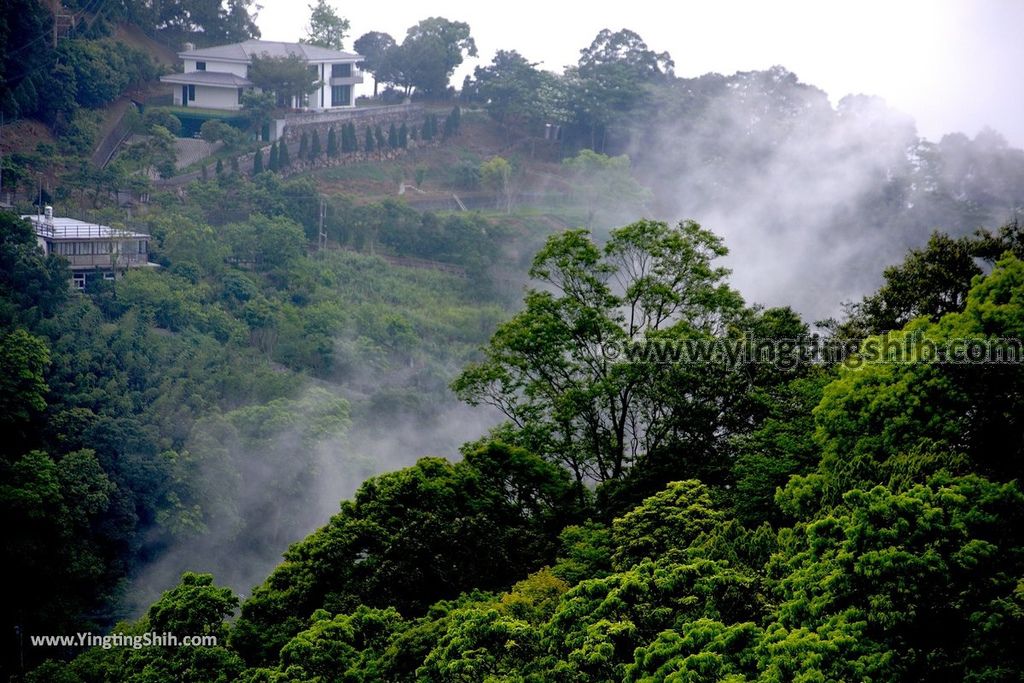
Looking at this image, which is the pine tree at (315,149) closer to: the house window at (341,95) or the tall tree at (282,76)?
the tall tree at (282,76)

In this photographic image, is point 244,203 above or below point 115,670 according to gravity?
above

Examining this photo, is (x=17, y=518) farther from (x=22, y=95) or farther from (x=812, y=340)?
(x=22, y=95)

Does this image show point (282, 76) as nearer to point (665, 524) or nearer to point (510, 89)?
point (510, 89)

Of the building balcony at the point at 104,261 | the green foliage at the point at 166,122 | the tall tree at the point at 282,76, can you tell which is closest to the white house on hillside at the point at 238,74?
→ the tall tree at the point at 282,76

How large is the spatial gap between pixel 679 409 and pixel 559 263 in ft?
9.55

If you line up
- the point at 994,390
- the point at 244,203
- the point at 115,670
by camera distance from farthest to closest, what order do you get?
the point at 244,203
the point at 115,670
the point at 994,390

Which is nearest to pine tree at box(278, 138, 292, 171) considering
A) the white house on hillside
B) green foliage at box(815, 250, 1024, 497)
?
the white house on hillside

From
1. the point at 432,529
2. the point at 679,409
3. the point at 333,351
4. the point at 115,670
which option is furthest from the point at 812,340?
the point at 333,351

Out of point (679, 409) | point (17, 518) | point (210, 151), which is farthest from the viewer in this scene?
point (210, 151)

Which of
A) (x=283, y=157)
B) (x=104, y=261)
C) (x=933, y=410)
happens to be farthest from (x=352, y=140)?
Answer: (x=933, y=410)

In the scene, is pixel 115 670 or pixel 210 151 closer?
pixel 115 670

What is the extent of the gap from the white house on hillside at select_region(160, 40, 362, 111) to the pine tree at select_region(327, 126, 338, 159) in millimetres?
2359

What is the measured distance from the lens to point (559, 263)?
18062 millimetres

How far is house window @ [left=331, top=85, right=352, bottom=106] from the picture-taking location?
48219mm
